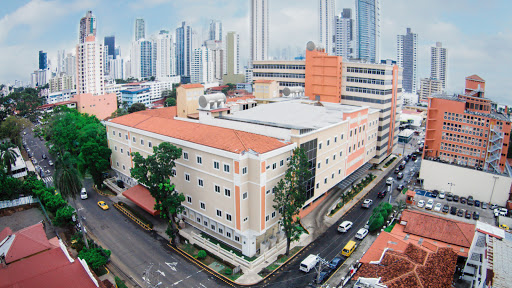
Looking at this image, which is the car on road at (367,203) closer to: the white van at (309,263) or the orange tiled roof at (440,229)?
the orange tiled roof at (440,229)

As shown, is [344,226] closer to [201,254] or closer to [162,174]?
[201,254]

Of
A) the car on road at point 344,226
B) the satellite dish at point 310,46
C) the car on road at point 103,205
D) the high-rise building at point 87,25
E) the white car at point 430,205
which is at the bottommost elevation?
the car on road at point 344,226

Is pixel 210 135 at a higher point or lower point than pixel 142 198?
higher

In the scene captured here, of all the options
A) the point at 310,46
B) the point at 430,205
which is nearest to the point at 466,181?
the point at 430,205

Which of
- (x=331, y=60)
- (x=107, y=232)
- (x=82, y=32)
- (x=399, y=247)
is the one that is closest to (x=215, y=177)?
(x=107, y=232)

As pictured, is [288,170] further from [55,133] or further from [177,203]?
[55,133]

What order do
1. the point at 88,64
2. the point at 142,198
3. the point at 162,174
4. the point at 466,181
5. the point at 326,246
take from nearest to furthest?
the point at 162,174
the point at 326,246
the point at 142,198
the point at 466,181
the point at 88,64

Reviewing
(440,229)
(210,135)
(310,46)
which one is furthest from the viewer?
(310,46)

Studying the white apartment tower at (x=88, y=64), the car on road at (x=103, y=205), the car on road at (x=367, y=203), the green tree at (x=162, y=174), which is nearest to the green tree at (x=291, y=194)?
the green tree at (x=162, y=174)
